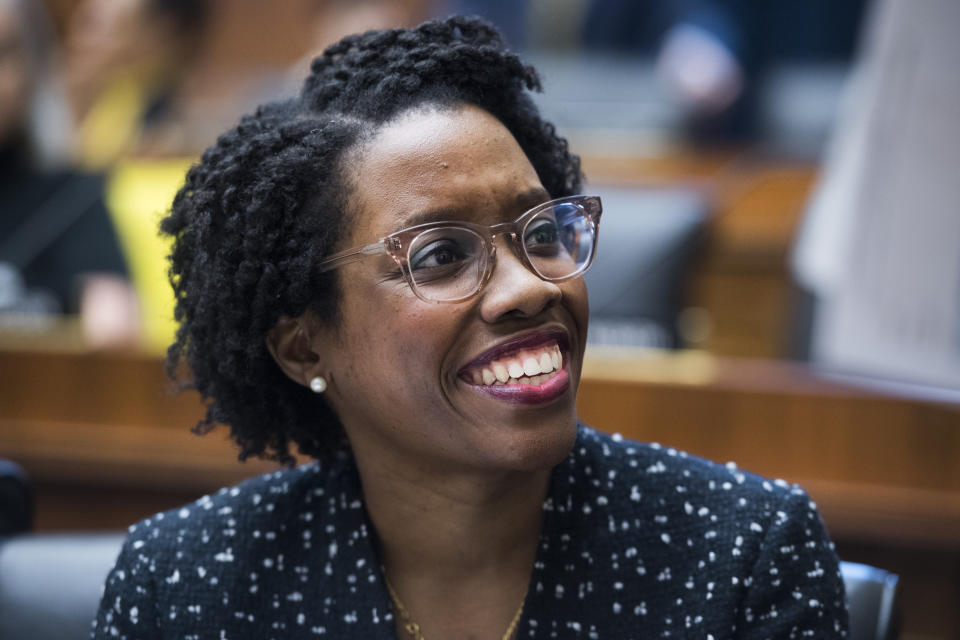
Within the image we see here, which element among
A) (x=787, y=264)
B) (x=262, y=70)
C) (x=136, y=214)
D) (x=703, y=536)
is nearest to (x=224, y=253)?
(x=703, y=536)

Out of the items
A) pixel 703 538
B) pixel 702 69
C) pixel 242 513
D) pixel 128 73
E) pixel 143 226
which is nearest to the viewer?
pixel 703 538

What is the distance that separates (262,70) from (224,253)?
412 cm

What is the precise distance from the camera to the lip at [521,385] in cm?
114

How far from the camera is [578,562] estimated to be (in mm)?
1307

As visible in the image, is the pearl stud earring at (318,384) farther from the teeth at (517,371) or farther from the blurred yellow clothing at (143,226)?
the blurred yellow clothing at (143,226)

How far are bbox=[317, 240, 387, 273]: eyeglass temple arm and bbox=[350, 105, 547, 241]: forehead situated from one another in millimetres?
15

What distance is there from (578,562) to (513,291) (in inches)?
15.2

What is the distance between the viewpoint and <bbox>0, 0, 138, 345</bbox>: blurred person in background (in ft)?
9.68

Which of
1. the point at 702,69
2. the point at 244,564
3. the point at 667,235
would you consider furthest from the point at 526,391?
the point at 702,69

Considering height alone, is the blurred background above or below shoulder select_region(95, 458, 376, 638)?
above

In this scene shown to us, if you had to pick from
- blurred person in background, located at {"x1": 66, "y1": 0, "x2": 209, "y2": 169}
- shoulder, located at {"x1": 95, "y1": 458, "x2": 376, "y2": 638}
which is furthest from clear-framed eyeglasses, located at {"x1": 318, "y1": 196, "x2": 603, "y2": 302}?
blurred person in background, located at {"x1": 66, "y1": 0, "x2": 209, "y2": 169}

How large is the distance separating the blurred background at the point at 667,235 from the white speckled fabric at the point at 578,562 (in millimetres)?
228

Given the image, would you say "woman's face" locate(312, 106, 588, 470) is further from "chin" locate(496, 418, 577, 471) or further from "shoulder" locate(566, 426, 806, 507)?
"shoulder" locate(566, 426, 806, 507)

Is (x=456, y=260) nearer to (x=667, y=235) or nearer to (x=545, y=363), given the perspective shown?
(x=545, y=363)
